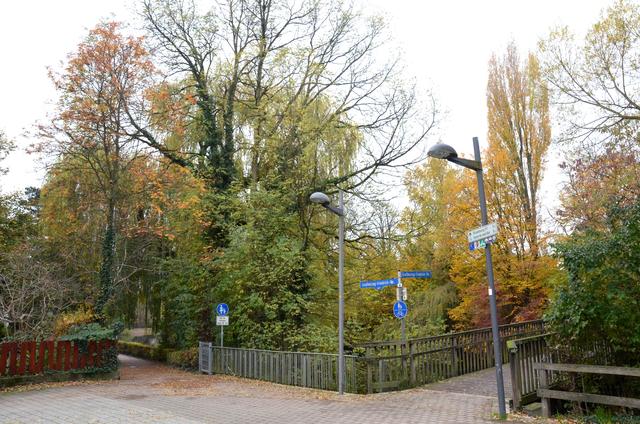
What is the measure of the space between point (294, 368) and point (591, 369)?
7800 mm

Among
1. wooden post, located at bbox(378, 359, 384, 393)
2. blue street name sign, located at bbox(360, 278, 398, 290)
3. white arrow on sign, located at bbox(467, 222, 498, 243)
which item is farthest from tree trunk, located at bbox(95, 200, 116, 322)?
white arrow on sign, located at bbox(467, 222, 498, 243)

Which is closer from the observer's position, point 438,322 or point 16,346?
point 16,346

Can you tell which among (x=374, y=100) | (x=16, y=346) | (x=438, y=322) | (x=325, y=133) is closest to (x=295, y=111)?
(x=325, y=133)

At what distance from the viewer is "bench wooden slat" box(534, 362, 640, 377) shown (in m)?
7.46

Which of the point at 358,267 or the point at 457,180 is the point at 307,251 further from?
the point at 457,180

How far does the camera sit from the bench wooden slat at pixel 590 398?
7.42 m

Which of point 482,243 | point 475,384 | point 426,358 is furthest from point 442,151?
point 475,384

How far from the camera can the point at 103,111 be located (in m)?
→ 16.9

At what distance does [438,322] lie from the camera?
62.5ft

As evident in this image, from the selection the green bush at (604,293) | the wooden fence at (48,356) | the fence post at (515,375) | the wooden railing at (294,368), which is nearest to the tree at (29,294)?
the wooden fence at (48,356)

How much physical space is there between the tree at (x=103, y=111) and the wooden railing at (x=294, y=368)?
18.0 ft

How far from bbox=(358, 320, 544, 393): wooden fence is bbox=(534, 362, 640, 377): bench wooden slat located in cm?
391

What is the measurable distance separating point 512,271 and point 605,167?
21.6 feet

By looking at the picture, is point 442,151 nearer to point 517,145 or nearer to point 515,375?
point 515,375
